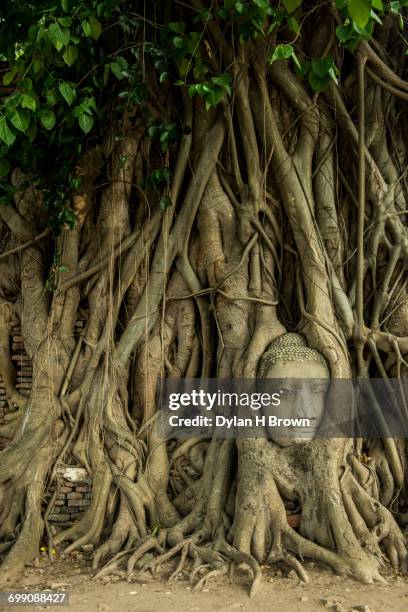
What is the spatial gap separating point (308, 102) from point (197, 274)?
4.64 ft

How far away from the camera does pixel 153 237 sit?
4344 mm

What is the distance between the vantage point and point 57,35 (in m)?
3.13

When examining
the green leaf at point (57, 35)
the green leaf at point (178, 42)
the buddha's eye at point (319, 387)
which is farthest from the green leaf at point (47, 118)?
the buddha's eye at point (319, 387)

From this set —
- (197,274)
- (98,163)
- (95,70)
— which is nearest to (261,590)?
(197,274)

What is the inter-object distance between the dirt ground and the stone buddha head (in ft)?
2.47

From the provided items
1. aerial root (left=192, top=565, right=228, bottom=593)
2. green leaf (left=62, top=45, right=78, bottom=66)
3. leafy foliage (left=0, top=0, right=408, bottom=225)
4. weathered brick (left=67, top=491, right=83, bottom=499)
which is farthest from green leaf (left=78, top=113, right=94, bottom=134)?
aerial root (left=192, top=565, right=228, bottom=593)

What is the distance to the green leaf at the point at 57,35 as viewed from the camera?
3.12 m

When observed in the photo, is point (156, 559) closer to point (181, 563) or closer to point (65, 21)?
point (181, 563)

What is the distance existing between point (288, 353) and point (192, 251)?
1.06 meters

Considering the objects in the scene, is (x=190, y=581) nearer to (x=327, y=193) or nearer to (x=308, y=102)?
(x=327, y=193)

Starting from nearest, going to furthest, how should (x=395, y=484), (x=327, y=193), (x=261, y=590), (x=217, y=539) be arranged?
(x=261, y=590) < (x=217, y=539) < (x=395, y=484) < (x=327, y=193)

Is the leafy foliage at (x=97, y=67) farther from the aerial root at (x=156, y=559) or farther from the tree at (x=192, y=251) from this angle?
the aerial root at (x=156, y=559)

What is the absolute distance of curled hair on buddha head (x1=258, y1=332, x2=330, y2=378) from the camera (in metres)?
3.84

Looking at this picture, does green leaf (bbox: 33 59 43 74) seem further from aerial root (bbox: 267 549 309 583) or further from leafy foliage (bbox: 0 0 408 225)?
aerial root (bbox: 267 549 309 583)
